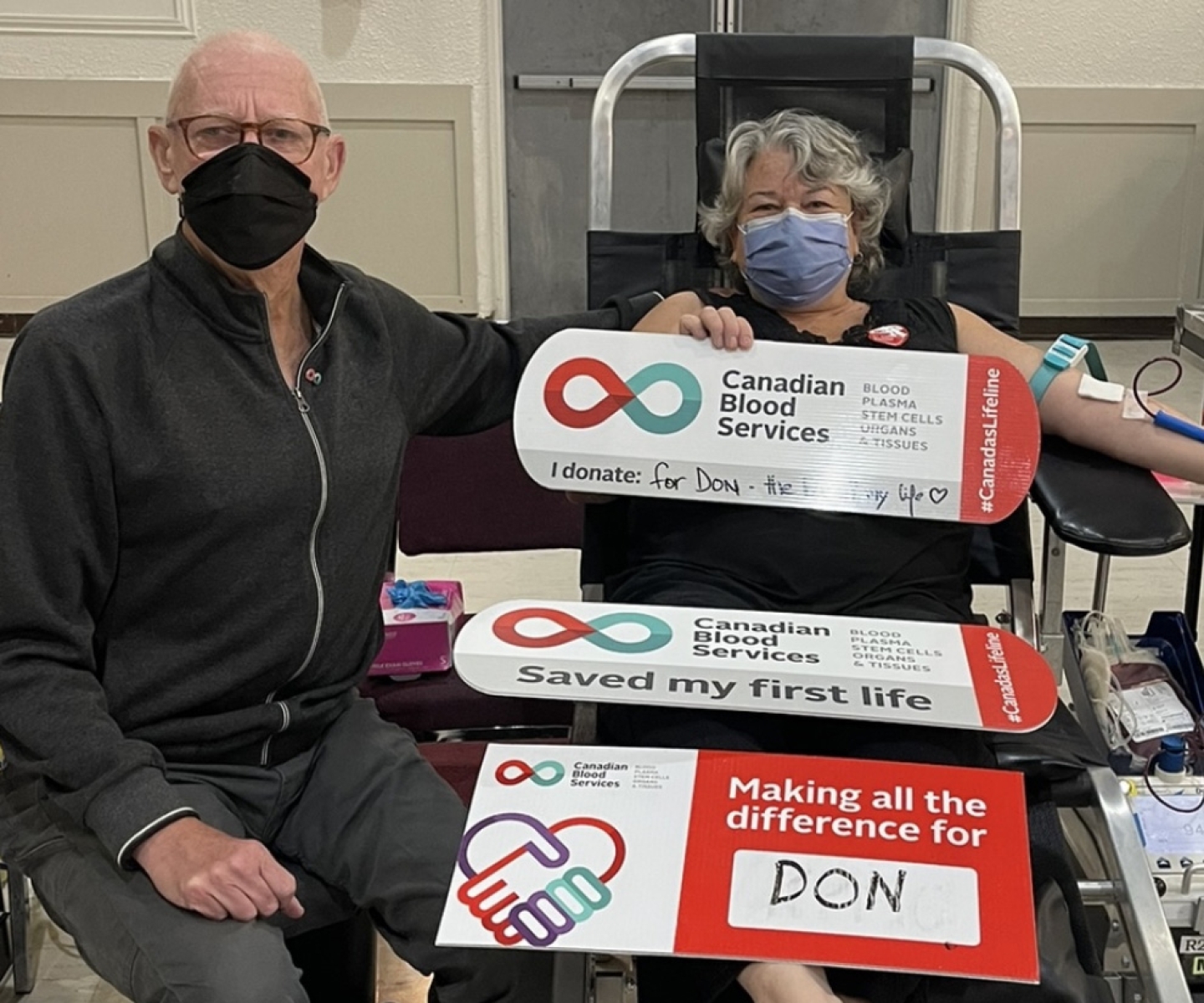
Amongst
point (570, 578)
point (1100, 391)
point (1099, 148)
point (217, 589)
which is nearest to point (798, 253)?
point (1100, 391)

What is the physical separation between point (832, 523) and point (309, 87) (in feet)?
2.62

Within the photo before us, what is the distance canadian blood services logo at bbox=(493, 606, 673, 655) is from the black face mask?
0.46 m

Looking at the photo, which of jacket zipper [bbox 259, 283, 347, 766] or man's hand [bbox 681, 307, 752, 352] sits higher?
man's hand [bbox 681, 307, 752, 352]

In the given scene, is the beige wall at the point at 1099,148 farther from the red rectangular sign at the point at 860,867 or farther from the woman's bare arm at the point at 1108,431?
the red rectangular sign at the point at 860,867

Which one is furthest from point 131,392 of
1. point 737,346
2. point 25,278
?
point 25,278

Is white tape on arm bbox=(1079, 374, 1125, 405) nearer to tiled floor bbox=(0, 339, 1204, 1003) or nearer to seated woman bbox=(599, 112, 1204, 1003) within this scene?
seated woman bbox=(599, 112, 1204, 1003)

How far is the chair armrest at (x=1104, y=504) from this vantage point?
1447 millimetres

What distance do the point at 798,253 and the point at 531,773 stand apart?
2.53ft

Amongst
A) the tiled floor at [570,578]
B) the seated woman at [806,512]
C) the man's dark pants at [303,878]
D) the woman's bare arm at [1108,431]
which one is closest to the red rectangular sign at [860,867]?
the seated woman at [806,512]

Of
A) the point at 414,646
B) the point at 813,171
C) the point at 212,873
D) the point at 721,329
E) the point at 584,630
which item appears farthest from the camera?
the point at 414,646

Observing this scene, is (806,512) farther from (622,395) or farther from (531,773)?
(531,773)

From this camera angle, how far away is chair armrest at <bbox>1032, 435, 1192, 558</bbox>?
145cm

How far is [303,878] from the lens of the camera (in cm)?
138

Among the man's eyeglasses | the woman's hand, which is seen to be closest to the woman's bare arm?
the woman's hand
